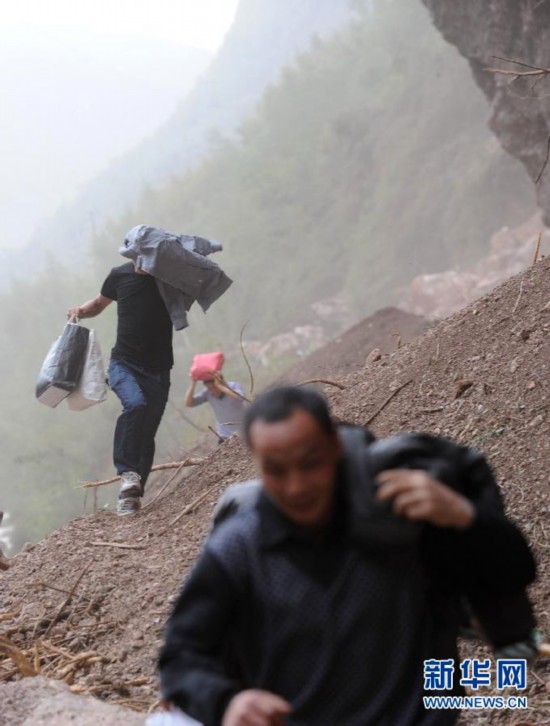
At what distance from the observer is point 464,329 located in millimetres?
4512

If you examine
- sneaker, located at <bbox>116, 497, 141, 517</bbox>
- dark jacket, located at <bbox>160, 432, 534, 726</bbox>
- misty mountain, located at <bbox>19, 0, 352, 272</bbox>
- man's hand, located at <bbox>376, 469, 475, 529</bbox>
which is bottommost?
dark jacket, located at <bbox>160, 432, 534, 726</bbox>

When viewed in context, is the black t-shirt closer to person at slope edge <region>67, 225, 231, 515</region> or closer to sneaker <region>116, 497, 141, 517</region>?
person at slope edge <region>67, 225, 231, 515</region>

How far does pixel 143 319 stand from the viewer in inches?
182

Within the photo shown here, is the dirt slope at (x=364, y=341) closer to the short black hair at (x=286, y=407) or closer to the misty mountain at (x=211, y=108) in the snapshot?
the short black hair at (x=286, y=407)

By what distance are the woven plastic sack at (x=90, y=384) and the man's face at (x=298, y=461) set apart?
3.60 meters

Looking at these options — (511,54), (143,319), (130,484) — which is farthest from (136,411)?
(511,54)

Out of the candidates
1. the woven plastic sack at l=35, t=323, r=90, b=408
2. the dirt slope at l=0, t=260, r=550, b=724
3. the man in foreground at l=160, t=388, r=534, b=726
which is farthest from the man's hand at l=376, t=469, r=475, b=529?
the woven plastic sack at l=35, t=323, r=90, b=408

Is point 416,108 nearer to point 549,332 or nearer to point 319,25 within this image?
point 549,332

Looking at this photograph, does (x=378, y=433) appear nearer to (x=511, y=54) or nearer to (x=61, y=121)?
(x=511, y=54)

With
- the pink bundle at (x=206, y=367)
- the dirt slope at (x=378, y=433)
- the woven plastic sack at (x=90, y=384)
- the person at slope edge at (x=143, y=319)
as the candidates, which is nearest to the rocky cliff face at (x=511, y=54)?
the pink bundle at (x=206, y=367)

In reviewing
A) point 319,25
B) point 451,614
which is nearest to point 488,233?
point 451,614

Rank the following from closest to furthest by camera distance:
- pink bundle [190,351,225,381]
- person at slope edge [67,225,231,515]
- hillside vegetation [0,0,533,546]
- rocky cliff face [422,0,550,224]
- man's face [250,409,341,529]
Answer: man's face [250,409,341,529]
person at slope edge [67,225,231,515]
pink bundle [190,351,225,381]
rocky cliff face [422,0,550,224]
hillside vegetation [0,0,533,546]

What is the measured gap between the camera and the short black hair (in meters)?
1.15

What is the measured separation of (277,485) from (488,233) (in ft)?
95.1
